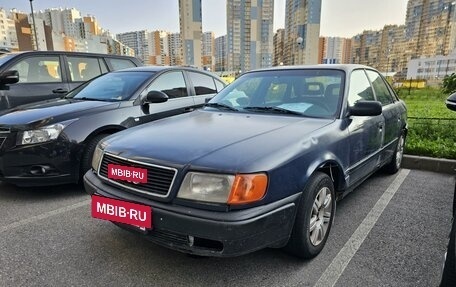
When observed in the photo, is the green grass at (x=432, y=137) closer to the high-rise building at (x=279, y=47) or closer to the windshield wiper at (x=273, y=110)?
the windshield wiper at (x=273, y=110)

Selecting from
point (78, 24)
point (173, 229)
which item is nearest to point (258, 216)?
point (173, 229)

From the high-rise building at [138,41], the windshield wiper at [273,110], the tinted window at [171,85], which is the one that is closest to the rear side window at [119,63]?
the tinted window at [171,85]

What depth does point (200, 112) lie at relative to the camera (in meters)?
3.19

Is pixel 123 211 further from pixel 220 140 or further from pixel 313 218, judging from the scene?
pixel 313 218

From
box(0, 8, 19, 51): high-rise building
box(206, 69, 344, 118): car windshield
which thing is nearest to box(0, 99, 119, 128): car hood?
box(206, 69, 344, 118): car windshield

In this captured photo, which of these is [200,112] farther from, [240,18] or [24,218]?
[240,18]

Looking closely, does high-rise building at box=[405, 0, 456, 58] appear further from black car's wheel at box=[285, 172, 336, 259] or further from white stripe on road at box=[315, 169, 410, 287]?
black car's wheel at box=[285, 172, 336, 259]

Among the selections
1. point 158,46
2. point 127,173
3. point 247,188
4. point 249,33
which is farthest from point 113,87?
point 158,46

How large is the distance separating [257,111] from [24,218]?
8.00 ft

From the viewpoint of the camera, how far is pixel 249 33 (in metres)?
32.0

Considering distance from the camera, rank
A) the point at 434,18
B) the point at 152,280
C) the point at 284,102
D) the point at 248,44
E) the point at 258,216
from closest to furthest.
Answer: the point at 258,216 < the point at 152,280 < the point at 284,102 < the point at 248,44 < the point at 434,18

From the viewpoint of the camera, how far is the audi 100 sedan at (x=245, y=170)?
1.83 metres

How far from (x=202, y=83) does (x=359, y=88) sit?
271cm

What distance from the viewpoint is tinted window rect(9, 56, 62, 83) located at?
17.3 ft
